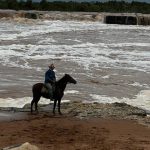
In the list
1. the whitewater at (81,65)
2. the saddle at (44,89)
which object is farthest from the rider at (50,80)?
the whitewater at (81,65)

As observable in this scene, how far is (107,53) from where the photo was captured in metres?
40.5

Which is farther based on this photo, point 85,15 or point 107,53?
point 85,15

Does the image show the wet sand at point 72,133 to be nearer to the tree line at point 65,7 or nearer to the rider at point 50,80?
the rider at point 50,80

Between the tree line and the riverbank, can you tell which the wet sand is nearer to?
the riverbank

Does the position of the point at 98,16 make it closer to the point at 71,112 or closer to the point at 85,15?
the point at 85,15

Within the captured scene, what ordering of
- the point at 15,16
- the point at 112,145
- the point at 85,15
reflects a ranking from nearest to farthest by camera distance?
the point at 112,145 < the point at 15,16 < the point at 85,15

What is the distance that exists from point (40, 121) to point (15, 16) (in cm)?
7032

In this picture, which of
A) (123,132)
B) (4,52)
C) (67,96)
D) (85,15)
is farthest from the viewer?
(85,15)

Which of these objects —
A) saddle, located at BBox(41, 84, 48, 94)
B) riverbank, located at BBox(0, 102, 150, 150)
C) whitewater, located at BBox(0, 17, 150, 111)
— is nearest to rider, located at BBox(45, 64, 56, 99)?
saddle, located at BBox(41, 84, 48, 94)

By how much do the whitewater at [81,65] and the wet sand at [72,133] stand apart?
A: 4287 mm

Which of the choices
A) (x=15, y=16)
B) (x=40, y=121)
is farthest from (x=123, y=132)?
(x=15, y=16)

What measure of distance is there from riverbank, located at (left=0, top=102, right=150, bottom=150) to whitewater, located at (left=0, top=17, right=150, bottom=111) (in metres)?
2.80

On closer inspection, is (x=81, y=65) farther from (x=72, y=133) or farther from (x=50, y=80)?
(x=72, y=133)

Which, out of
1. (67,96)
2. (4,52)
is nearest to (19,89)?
(67,96)
